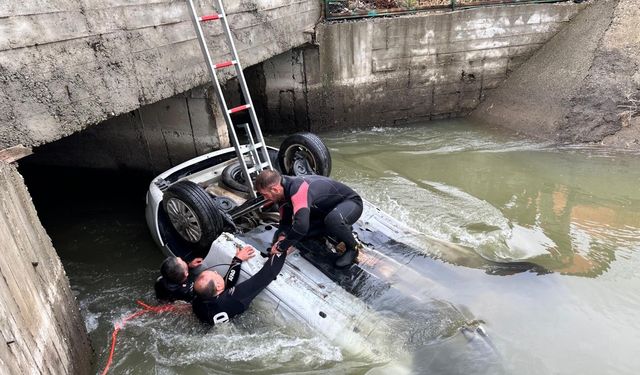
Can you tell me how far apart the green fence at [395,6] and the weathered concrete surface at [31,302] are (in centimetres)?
740

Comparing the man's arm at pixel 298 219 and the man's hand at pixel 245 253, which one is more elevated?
the man's arm at pixel 298 219

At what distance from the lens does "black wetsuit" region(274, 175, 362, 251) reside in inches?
156

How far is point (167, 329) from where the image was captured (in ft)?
14.9

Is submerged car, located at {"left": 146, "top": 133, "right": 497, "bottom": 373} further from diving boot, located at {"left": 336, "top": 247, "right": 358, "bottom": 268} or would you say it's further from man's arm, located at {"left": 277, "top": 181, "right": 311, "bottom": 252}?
man's arm, located at {"left": 277, "top": 181, "right": 311, "bottom": 252}

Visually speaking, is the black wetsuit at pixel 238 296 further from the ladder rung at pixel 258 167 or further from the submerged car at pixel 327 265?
the ladder rung at pixel 258 167

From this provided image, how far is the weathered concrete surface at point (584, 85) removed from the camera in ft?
28.4

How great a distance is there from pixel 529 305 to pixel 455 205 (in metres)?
2.77

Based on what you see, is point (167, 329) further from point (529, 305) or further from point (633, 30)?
point (633, 30)

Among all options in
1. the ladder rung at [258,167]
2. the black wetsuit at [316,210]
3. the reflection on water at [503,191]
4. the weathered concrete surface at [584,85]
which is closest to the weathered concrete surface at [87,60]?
the ladder rung at [258,167]

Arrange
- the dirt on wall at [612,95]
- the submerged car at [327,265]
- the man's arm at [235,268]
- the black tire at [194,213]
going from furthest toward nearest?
the dirt on wall at [612,95], the black tire at [194,213], the man's arm at [235,268], the submerged car at [327,265]

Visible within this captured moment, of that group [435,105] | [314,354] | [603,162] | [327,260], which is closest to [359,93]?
[435,105]

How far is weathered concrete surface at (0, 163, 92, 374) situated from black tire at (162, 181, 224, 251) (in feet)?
4.12

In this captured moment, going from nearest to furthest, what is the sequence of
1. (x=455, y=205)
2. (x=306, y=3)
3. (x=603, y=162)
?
(x=455, y=205), (x=603, y=162), (x=306, y=3)

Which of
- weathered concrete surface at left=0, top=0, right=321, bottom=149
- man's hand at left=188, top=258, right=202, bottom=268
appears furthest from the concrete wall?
man's hand at left=188, top=258, right=202, bottom=268
